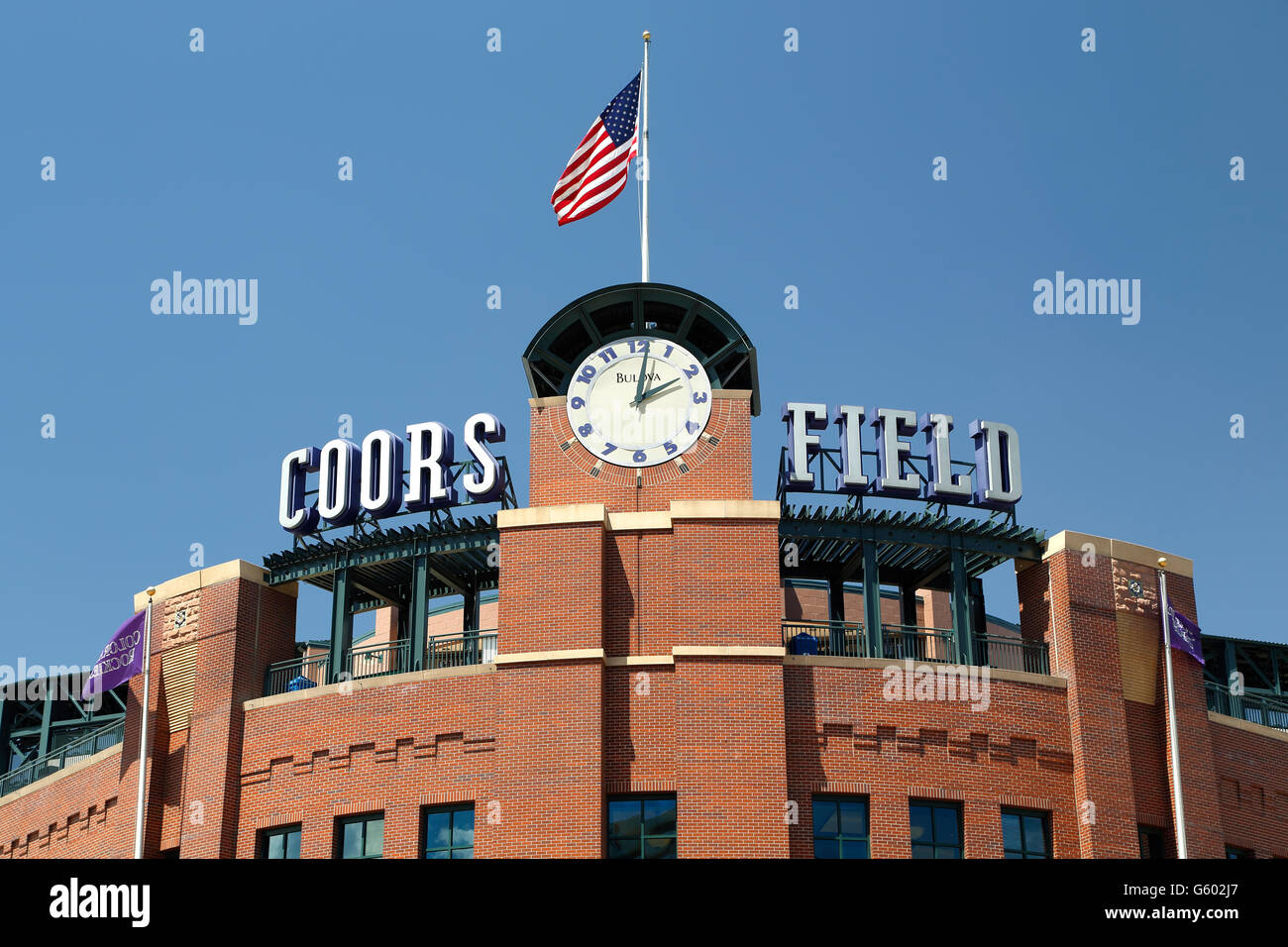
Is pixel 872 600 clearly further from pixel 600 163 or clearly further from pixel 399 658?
pixel 600 163

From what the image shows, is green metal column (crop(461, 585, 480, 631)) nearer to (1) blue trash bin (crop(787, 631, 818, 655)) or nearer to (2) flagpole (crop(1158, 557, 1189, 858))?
(1) blue trash bin (crop(787, 631, 818, 655))

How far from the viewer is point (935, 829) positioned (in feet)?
117

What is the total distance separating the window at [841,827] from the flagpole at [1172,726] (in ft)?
23.0

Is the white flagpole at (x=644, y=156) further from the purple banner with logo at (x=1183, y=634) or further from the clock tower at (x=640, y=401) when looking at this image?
the purple banner with logo at (x=1183, y=634)

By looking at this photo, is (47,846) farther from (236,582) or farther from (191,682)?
(236,582)

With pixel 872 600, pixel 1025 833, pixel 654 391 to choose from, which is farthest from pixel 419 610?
pixel 1025 833

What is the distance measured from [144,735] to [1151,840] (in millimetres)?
24109

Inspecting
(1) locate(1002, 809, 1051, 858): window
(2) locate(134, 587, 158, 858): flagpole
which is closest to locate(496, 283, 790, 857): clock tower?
(1) locate(1002, 809, 1051, 858): window

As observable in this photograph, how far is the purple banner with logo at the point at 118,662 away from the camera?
130ft

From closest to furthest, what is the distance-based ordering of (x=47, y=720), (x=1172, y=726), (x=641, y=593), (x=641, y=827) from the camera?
1. (x=641, y=827)
2. (x=1172, y=726)
3. (x=641, y=593)
4. (x=47, y=720)

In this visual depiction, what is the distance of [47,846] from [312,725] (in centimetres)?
971

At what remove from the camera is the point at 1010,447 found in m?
40.4

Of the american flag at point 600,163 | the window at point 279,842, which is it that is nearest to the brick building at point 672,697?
the window at point 279,842
